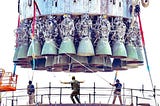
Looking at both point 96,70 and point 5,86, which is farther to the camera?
point 96,70

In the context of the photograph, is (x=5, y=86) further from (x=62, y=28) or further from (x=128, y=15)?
(x=128, y=15)

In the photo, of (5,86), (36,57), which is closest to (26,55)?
(36,57)

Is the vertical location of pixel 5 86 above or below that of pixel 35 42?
below

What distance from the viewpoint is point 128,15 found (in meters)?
60.5

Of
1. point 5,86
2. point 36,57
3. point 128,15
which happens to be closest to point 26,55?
point 36,57

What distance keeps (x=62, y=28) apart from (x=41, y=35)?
7.26ft

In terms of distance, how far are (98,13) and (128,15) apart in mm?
3294

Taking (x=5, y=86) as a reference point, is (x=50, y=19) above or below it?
above

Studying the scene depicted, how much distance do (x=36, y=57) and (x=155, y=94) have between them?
11.0 metres

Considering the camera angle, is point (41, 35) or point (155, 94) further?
point (41, 35)

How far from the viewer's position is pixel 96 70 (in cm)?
6162

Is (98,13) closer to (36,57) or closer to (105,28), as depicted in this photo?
(105,28)

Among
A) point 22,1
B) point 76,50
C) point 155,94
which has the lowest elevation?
point 155,94

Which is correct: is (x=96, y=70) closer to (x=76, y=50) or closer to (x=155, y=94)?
(x=76, y=50)
